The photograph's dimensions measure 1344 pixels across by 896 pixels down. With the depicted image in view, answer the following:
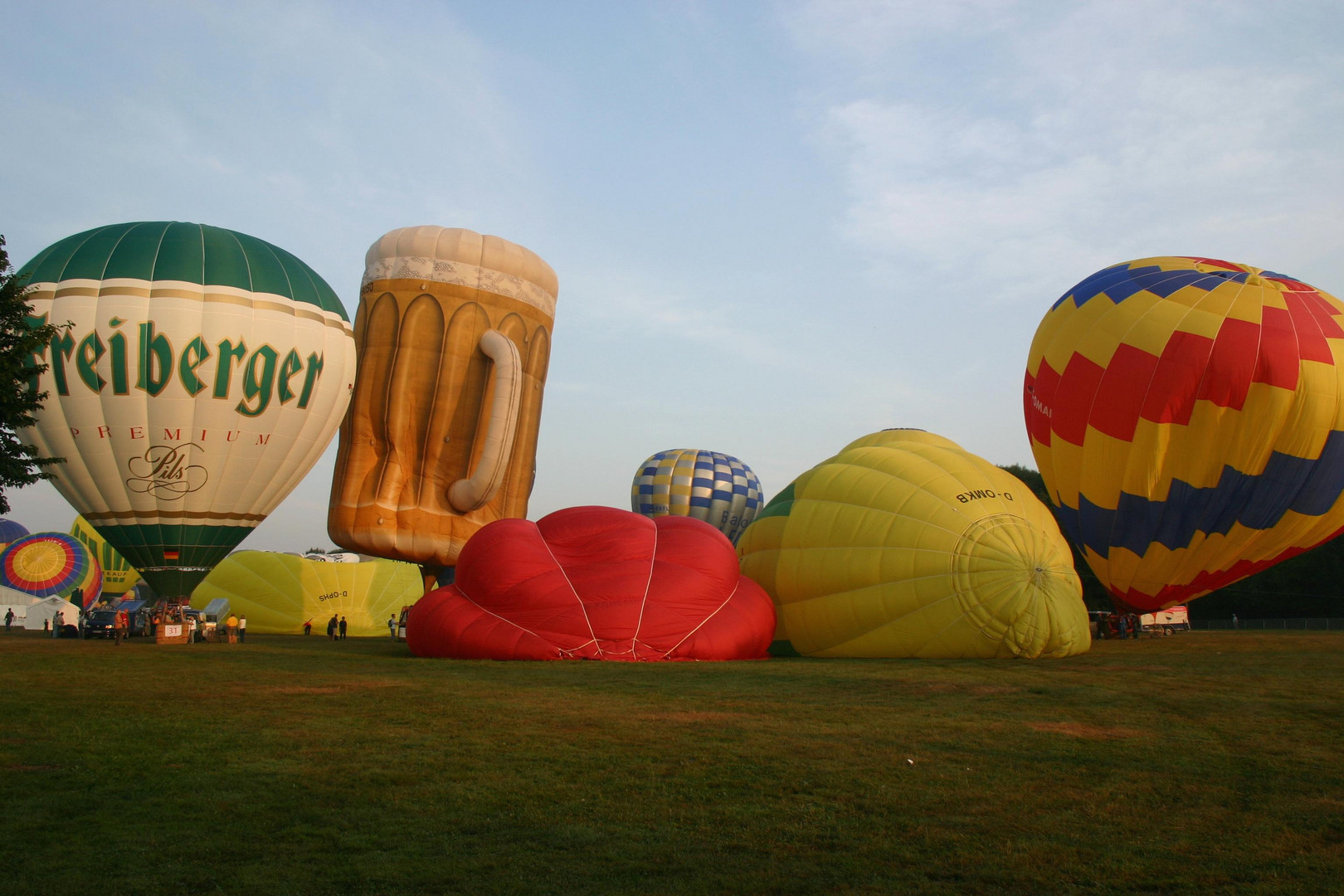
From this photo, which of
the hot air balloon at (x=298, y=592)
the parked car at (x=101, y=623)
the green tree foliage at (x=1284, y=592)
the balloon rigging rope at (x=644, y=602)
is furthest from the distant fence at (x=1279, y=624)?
the parked car at (x=101, y=623)

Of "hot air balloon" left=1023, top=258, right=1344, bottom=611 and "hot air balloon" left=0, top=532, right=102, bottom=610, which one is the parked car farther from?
"hot air balloon" left=1023, top=258, right=1344, bottom=611

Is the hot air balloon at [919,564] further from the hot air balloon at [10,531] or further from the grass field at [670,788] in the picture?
the hot air balloon at [10,531]

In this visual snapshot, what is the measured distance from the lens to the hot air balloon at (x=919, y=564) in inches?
487

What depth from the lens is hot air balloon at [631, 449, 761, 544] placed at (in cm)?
3372

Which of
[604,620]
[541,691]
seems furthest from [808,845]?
[604,620]

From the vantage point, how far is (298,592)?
24.3 metres

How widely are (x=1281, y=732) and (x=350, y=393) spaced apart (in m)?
16.7

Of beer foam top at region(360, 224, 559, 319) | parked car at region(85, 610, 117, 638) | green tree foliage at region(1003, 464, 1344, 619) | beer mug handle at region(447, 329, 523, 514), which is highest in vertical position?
beer foam top at region(360, 224, 559, 319)

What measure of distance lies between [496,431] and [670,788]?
15.0m

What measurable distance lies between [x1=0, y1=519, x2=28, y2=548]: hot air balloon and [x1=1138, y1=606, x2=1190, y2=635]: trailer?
43.4 meters

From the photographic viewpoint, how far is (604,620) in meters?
12.4

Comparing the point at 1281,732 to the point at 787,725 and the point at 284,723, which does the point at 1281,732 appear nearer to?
the point at 787,725

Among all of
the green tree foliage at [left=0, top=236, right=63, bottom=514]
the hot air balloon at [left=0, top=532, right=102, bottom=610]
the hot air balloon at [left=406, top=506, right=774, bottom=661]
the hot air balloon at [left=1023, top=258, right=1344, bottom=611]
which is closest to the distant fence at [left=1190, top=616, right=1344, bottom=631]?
the hot air balloon at [left=1023, top=258, right=1344, bottom=611]

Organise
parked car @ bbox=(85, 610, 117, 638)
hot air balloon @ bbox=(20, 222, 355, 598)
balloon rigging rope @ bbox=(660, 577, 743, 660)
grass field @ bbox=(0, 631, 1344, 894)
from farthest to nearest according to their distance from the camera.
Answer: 1. parked car @ bbox=(85, 610, 117, 638)
2. hot air balloon @ bbox=(20, 222, 355, 598)
3. balloon rigging rope @ bbox=(660, 577, 743, 660)
4. grass field @ bbox=(0, 631, 1344, 894)
